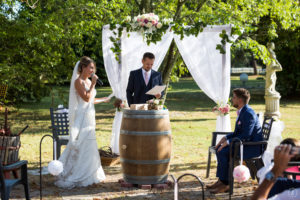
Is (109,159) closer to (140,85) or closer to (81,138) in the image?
(81,138)

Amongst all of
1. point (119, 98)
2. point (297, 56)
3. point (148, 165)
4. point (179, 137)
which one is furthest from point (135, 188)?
point (297, 56)

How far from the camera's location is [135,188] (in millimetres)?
5520

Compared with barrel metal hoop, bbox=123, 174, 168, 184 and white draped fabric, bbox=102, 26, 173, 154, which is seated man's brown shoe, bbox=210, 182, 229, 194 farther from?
white draped fabric, bbox=102, 26, 173, 154

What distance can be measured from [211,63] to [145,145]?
2772mm

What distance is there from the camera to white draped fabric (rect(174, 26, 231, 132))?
23.5 ft

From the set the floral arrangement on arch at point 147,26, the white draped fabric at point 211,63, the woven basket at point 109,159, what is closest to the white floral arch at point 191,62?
the white draped fabric at point 211,63

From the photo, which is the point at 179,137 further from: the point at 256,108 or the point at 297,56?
the point at 297,56

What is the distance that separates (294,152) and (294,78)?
19854 millimetres

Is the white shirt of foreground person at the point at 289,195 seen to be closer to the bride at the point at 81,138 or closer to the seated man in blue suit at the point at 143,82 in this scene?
the bride at the point at 81,138

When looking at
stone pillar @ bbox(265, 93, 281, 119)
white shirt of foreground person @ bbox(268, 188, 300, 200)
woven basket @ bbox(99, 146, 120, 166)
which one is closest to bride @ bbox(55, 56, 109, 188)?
woven basket @ bbox(99, 146, 120, 166)

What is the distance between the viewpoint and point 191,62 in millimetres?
7613

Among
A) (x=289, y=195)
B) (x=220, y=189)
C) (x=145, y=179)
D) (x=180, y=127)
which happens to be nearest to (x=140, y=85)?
(x=145, y=179)

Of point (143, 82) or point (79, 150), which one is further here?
point (143, 82)

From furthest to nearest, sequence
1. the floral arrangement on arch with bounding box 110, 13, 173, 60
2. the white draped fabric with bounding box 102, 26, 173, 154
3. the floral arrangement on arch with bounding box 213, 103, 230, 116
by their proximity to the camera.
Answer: the white draped fabric with bounding box 102, 26, 173, 154 < the floral arrangement on arch with bounding box 213, 103, 230, 116 < the floral arrangement on arch with bounding box 110, 13, 173, 60
